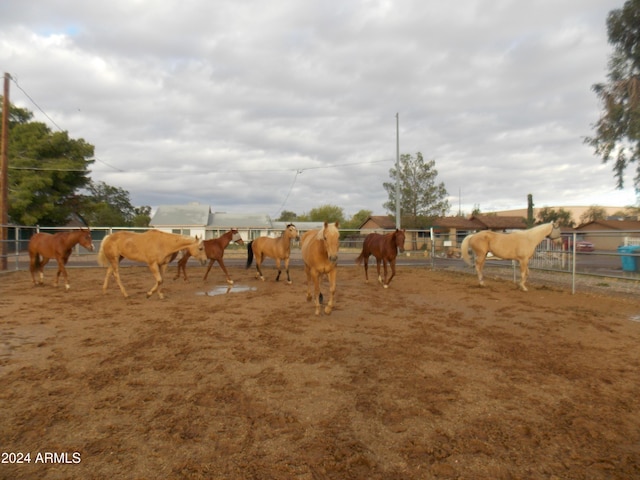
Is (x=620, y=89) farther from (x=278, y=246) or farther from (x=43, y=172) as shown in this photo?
(x=43, y=172)

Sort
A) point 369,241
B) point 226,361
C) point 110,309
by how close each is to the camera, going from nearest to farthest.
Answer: point 226,361
point 110,309
point 369,241

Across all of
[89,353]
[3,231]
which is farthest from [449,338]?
[3,231]

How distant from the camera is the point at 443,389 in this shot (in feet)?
11.1

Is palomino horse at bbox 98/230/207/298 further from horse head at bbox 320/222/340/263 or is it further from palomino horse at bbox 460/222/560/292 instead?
palomino horse at bbox 460/222/560/292

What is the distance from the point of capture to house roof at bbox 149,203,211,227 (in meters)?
42.0

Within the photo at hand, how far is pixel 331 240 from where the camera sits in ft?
19.9

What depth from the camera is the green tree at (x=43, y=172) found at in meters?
24.0

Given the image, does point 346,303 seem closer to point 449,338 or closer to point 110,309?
point 449,338

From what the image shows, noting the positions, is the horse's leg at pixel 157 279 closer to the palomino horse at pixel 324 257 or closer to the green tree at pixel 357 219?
the palomino horse at pixel 324 257

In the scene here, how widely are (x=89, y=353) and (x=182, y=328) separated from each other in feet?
4.52

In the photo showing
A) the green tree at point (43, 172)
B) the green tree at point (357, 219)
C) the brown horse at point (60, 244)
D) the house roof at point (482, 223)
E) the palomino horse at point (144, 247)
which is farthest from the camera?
the green tree at point (357, 219)

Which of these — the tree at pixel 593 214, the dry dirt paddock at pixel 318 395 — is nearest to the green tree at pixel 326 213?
the tree at pixel 593 214

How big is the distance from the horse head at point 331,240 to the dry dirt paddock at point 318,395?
1140mm

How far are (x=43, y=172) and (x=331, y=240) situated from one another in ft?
89.9
